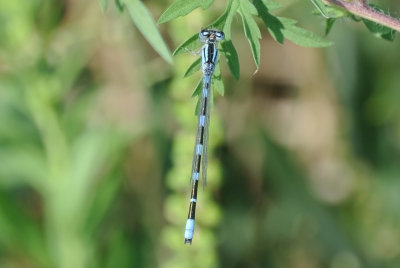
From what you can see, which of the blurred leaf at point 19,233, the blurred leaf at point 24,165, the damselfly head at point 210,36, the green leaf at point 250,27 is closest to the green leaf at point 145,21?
the damselfly head at point 210,36

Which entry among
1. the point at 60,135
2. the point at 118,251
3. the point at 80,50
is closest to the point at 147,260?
the point at 118,251

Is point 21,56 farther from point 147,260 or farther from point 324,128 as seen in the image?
point 324,128

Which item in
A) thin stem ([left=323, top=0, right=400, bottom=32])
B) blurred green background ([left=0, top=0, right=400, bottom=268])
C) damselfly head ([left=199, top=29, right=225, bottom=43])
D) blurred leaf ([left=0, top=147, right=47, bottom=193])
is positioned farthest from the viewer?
blurred leaf ([left=0, top=147, right=47, bottom=193])

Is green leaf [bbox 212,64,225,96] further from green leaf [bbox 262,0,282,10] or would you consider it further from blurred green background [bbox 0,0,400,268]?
blurred green background [bbox 0,0,400,268]

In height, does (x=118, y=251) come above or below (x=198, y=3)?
below

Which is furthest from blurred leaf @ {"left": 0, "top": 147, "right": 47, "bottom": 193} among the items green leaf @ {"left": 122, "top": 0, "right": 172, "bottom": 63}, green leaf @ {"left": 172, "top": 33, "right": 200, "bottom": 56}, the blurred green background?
green leaf @ {"left": 172, "top": 33, "right": 200, "bottom": 56}

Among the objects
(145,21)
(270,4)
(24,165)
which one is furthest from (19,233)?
(270,4)

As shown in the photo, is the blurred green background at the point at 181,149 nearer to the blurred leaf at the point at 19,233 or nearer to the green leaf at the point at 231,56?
the blurred leaf at the point at 19,233
